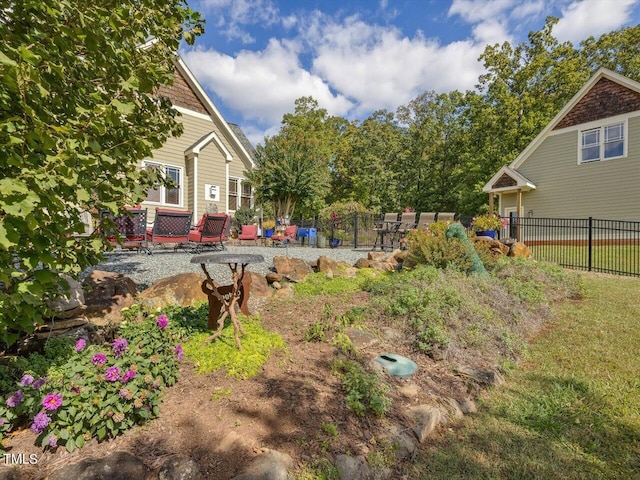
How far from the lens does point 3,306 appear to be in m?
1.58

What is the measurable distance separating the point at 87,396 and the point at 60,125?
1.54 meters

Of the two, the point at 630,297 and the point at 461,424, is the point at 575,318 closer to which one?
the point at 630,297

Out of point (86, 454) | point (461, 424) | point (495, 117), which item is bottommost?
point (461, 424)

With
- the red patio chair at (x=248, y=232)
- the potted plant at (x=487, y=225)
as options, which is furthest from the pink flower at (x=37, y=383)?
the red patio chair at (x=248, y=232)

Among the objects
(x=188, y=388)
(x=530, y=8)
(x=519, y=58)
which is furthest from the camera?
(x=519, y=58)

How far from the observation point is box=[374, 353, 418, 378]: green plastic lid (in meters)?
A: 2.89

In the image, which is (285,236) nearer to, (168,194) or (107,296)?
(168,194)

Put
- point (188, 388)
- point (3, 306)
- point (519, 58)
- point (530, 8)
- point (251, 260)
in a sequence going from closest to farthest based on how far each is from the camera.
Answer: point (3, 306) → point (188, 388) → point (251, 260) → point (530, 8) → point (519, 58)

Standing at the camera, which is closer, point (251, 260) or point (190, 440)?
point (190, 440)

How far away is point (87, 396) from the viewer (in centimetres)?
186

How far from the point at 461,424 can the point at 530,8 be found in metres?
11.0

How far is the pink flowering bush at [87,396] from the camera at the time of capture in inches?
70.4

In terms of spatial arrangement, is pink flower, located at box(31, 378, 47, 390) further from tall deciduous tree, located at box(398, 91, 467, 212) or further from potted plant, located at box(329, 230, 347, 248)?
tall deciduous tree, located at box(398, 91, 467, 212)

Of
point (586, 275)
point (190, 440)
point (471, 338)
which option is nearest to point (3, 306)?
point (190, 440)
